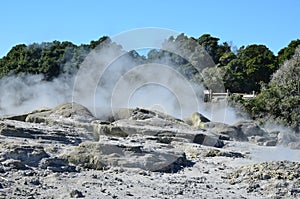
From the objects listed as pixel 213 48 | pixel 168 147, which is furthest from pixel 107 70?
pixel 213 48

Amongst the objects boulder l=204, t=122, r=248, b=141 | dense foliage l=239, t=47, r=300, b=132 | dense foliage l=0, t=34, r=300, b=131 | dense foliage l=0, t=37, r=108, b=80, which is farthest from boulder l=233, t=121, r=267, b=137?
dense foliage l=0, t=37, r=108, b=80

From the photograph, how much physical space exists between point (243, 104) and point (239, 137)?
34.2ft

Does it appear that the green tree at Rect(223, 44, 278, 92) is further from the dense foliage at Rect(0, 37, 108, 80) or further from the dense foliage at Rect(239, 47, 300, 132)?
the dense foliage at Rect(239, 47, 300, 132)

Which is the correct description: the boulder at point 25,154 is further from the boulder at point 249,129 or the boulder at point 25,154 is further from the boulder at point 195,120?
the boulder at point 195,120

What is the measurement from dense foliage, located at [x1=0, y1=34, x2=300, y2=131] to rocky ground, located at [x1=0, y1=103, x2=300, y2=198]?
16067mm

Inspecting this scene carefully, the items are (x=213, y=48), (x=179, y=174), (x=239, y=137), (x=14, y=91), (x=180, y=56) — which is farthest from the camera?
(x=213, y=48)

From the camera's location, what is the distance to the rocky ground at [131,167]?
11.7 metres

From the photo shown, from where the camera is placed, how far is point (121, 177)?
513 inches

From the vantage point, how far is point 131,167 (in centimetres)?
1402

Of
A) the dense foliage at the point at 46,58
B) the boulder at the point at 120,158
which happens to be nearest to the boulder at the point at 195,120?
the boulder at the point at 120,158

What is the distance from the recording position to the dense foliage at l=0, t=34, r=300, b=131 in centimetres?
4109

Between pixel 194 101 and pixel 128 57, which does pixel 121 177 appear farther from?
pixel 128 57

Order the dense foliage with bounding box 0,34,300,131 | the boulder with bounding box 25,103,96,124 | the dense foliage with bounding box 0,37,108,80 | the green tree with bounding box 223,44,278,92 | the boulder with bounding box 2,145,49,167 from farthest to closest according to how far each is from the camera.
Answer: the dense foliage with bounding box 0,37,108,80, the green tree with bounding box 223,44,278,92, the dense foliage with bounding box 0,34,300,131, the boulder with bounding box 25,103,96,124, the boulder with bounding box 2,145,49,167

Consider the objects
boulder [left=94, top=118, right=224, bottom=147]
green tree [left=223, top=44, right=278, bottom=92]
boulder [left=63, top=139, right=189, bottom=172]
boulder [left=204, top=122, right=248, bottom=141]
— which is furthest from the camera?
green tree [left=223, top=44, right=278, bottom=92]
